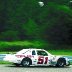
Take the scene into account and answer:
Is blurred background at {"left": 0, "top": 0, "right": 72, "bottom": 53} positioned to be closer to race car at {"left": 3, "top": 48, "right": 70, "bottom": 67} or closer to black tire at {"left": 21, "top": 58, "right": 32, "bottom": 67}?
race car at {"left": 3, "top": 48, "right": 70, "bottom": 67}

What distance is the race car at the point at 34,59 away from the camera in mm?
24578

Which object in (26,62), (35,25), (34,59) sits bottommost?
(26,62)

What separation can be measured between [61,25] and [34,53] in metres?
28.8

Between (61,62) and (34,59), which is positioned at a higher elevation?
(34,59)

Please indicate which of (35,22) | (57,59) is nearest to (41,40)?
(35,22)

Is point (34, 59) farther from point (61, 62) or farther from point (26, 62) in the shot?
point (61, 62)

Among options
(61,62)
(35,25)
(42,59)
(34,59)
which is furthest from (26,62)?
(35,25)

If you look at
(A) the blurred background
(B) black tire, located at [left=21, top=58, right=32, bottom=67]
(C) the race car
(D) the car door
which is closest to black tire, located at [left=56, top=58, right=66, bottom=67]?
(C) the race car

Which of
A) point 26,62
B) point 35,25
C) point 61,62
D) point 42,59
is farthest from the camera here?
point 35,25

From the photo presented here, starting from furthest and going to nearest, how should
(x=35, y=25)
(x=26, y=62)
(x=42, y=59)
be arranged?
(x=35, y=25) → (x=42, y=59) → (x=26, y=62)

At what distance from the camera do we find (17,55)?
2475cm

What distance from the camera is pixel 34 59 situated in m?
24.9

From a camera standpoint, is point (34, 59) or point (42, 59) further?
point (42, 59)

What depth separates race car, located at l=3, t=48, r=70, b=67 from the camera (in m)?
24.6
